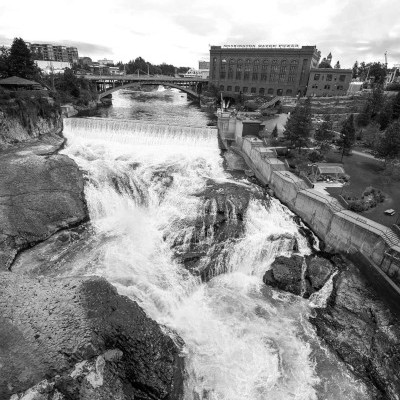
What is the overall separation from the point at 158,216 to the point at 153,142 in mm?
16810

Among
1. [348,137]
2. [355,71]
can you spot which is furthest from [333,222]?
[355,71]

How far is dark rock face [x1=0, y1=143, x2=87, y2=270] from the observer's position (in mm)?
20812

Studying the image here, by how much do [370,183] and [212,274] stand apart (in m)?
19.2

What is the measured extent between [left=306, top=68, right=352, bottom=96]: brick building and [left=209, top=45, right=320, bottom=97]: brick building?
129 inches

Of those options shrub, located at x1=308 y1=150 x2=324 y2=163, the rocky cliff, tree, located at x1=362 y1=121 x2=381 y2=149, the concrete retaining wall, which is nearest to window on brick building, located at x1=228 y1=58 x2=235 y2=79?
tree, located at x1=362 y1=121 x2=381 y2=149

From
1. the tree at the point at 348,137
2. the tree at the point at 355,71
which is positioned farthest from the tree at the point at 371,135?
the tree at the point at 355,71

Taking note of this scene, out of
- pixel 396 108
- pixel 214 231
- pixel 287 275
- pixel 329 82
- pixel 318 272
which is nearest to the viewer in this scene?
pixel 287 275

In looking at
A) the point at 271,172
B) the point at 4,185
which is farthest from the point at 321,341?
the point at 4,185

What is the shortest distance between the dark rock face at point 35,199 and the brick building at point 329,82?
233 feet

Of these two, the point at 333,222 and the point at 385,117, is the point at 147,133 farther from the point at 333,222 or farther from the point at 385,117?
the point at 385,117

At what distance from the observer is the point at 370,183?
28.9m

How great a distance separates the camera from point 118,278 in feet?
60.7

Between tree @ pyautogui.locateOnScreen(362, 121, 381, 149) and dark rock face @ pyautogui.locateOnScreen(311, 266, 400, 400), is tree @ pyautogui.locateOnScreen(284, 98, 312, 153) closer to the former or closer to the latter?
tree @ pyautogui.locateOnScreen(362, 121, 381, 149)

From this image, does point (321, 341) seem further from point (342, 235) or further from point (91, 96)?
point (91, 96)
